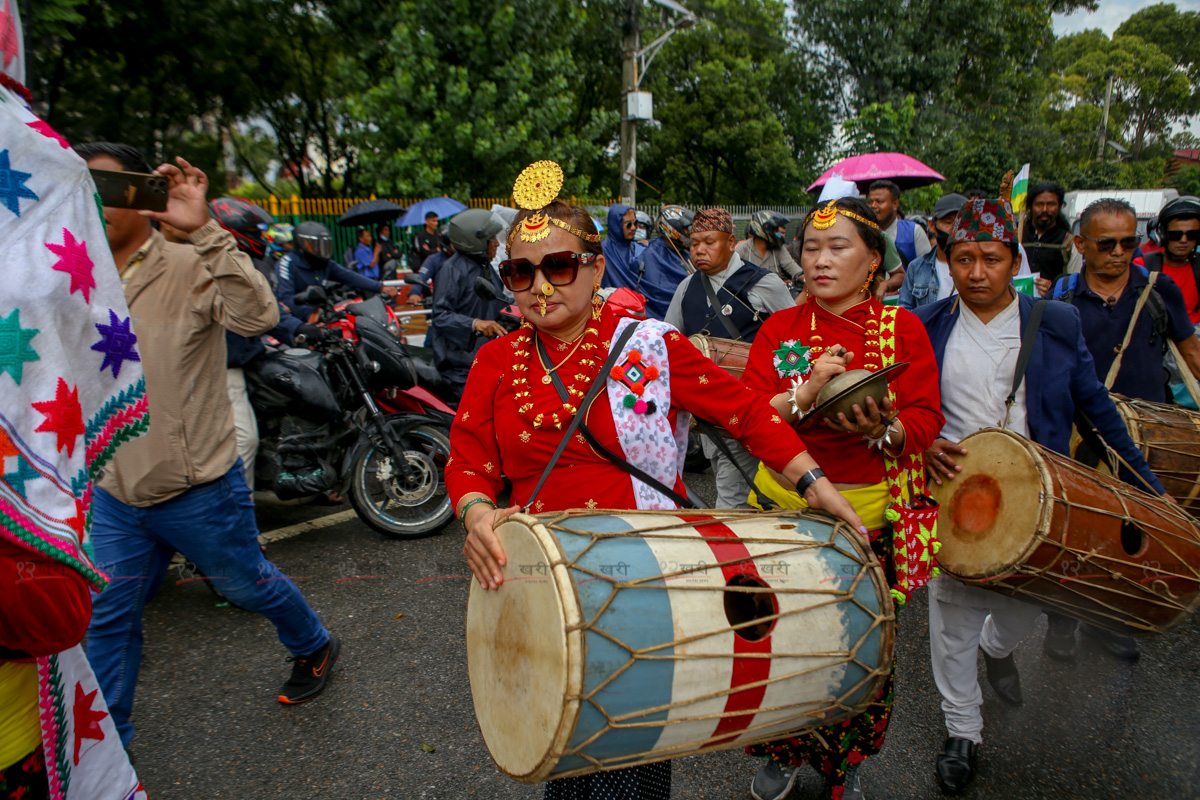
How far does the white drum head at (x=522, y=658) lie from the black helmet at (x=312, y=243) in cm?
475

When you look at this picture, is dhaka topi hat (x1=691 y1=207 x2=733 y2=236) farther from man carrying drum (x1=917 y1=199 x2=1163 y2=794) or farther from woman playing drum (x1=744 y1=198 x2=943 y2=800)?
woman playing drum (x1=744 y1=198 x2=943 y2=800)

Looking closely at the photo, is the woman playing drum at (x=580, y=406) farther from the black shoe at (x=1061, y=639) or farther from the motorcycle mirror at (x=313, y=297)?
the motorcycle mirror at (x=313, y=297)

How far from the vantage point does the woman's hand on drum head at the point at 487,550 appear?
1738 millimetres

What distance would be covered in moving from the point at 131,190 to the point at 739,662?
5.11 ft

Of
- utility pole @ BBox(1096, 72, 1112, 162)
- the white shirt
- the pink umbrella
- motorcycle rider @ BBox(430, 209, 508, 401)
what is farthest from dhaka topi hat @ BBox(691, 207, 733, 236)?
utility pole @ BBox(1096, 72, 1112, 162)

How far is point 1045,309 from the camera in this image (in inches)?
102

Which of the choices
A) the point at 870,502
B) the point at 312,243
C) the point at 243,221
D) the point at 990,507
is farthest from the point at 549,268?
the point at 312,243

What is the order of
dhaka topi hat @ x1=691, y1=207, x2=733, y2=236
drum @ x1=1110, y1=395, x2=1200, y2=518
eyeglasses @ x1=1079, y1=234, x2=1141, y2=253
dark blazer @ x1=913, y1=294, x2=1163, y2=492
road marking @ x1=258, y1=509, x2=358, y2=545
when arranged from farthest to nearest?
1. road marking @ x1=258, y1=509, x2=358, y2=545
2. dhaka topi hat @ x1=691, y1=207, x2=733, y2=236
3. eyeglasses @ x1=1079, y1=234, x2=1141, y2=253
4. drum @ x1=1110, y1=395, x2=1200, y2=518
5. dark blazer @ x1=913, y1=294, x2=1163, y2=492

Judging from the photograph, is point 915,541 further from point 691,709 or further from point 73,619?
point 73,619

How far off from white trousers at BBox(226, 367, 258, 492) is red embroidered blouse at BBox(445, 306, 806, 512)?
274cm

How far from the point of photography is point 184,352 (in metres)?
2.58

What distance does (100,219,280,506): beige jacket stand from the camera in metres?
2.49

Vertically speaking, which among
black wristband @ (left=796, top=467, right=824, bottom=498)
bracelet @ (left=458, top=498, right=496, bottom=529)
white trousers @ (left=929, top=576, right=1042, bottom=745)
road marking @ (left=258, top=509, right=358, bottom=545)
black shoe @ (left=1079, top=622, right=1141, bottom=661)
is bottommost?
road marking @ (left=258, top=509, right=358, bottom=545)

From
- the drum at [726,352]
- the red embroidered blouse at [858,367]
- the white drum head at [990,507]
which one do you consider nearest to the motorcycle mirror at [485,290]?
the drum at [726,352]
